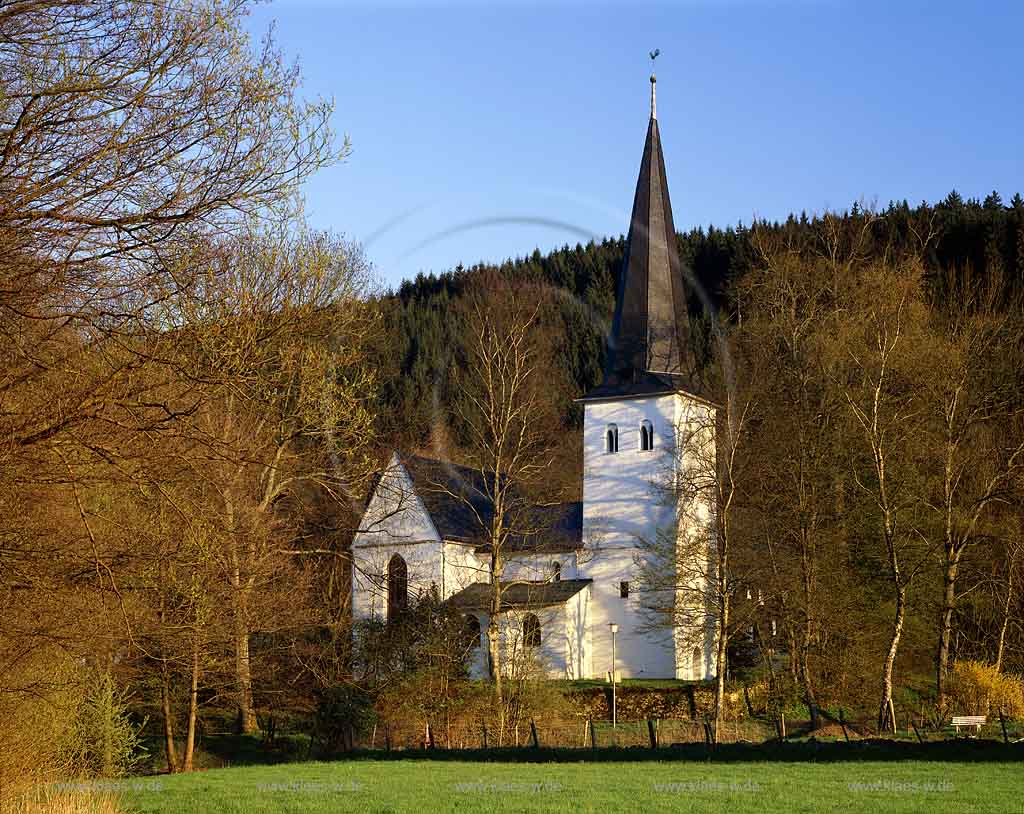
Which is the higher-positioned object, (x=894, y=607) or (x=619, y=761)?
(x=894, y=607)

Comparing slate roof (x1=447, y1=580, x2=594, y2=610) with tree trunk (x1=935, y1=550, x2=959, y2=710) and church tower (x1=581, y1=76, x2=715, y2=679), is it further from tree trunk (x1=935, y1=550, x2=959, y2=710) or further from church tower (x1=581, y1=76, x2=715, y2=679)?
tree trunk (x1=935, y1=550, x2=959, y2=710)

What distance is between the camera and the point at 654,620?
37969 mm

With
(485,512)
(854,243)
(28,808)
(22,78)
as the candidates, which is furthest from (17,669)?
(485,512)

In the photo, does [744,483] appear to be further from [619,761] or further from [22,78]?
[22,78]

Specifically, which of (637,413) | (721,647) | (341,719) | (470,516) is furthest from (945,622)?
(470,516)

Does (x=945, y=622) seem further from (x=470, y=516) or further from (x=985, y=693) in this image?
(x=470, y=516)

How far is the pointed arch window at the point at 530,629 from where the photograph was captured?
3197cm

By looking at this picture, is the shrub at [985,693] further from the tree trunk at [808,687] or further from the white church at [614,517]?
the white church at [614,517]

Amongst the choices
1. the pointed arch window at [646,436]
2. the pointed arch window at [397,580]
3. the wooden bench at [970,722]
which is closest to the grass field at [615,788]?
the wooden bench at [970,722]

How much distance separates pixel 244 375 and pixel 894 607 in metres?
27.7

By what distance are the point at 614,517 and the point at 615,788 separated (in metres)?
28.0

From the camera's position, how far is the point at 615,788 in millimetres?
14453

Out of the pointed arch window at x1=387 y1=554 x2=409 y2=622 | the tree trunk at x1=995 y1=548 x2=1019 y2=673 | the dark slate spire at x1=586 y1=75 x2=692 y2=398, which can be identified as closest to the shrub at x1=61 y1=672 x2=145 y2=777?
the tree trunk at x1=995 y1=548 x2=1019 y2=673

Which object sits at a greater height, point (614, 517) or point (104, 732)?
point (614, 517)
